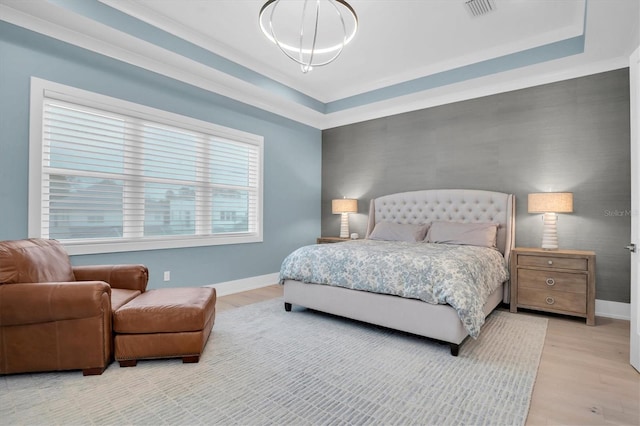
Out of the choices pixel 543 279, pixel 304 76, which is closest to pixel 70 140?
pixel 304 76

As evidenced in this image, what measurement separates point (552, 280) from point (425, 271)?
1.72 m

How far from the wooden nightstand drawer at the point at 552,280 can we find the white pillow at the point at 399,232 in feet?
4.00

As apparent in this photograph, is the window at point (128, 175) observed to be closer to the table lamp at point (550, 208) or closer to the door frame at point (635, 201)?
the table lamp at point (550, 208)

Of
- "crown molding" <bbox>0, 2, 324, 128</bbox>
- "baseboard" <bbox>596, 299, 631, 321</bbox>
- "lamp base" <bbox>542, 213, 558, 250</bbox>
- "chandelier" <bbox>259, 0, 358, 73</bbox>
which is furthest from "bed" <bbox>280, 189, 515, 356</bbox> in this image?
"crown molding" <bbox>0, 2, 324, 128</bbox>

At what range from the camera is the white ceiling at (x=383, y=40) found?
286 centimetres

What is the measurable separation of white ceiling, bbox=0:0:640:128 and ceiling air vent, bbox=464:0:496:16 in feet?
0.22

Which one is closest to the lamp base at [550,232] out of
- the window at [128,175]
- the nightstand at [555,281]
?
the nightstand at [555,281]

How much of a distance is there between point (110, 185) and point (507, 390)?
3.86 metres

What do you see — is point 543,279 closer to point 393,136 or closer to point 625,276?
point 625,276

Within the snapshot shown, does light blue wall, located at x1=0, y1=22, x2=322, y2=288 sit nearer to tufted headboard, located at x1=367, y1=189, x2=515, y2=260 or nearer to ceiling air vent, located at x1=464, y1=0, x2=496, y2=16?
tufted headboard, located at x1=367, y1=189, x2=515, y2=260

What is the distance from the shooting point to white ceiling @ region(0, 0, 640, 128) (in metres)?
2.86

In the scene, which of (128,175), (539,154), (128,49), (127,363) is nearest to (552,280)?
(539,154)

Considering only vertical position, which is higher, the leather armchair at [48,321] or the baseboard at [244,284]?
the leather armchair at [48,321]

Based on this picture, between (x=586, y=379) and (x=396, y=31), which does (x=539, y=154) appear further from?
(x=586, y=379)
